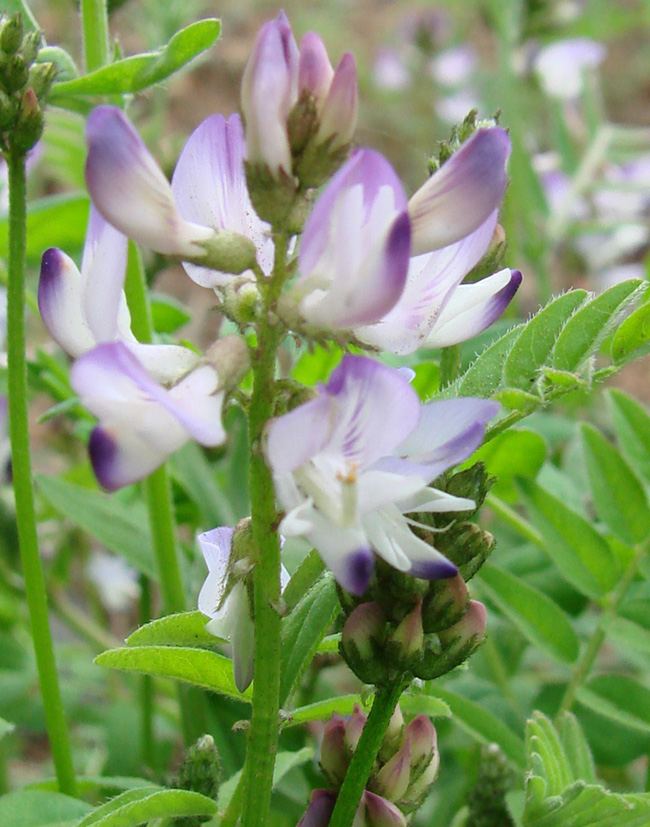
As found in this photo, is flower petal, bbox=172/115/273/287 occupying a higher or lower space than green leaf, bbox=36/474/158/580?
higher

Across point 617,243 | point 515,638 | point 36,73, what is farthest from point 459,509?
point 617,243

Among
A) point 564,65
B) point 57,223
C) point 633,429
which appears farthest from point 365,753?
point 564,65

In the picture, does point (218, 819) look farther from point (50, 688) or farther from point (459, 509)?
point (459, 509)

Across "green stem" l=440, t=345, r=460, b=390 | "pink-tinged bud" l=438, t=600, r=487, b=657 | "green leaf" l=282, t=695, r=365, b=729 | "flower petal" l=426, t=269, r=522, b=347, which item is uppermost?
"flower petal" l=426, t=269, r=522, b=347

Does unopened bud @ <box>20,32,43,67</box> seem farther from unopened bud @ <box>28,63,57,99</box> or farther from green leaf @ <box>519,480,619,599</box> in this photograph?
green leaf @ <box>519,480,619,599</box>

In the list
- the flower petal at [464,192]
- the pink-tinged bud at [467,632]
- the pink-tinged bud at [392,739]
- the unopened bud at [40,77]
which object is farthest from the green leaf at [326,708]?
the unopened bud at [40,77]

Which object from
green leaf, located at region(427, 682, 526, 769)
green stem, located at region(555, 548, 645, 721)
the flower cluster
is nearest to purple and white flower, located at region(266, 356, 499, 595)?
the flower cluster

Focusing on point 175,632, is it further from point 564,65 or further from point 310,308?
point 564,65
